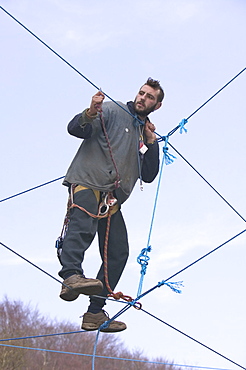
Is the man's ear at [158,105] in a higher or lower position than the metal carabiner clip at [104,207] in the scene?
higher

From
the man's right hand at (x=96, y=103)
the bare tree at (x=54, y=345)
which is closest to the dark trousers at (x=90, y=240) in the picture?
the man's right hand at (x=96, y=103)

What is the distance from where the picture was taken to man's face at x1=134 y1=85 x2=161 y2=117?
188 inches

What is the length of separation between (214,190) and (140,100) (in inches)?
39.2

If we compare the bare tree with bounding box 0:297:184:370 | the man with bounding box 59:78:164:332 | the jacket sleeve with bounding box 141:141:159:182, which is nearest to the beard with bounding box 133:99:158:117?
the man with bounding box 59:78:164:332

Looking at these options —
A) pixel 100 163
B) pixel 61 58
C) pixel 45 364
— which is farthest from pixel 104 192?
pixel 45 364

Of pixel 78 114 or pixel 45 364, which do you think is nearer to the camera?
pixel 78 114

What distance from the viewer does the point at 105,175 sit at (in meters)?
4.51

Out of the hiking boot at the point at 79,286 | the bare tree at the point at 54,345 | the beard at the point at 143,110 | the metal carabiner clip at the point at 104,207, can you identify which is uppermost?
the bare tree at the point at 54,345

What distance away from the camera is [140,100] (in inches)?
188

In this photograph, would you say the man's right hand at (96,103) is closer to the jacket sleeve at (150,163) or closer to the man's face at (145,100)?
the man's face at (145,100)

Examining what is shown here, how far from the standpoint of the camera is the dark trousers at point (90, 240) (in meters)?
4.30

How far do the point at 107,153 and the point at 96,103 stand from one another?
1.16 ft

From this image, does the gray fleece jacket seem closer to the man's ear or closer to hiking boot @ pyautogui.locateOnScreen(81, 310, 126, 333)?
the man's ear

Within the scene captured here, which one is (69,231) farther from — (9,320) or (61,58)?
(9,320)
